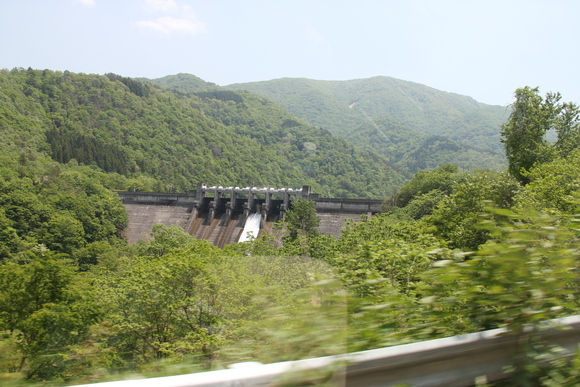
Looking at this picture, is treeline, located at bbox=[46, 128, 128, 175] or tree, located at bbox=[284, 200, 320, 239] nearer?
tree, located at bbox=[284, 200, 320, 239]

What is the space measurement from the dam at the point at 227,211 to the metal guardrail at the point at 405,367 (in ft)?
122

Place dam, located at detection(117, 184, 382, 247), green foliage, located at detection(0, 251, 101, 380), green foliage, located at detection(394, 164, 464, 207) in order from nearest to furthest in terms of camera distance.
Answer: green foliage, located at detection(0, 251, 101, 380) → green foliage, located at detection(394, 164, 464, 207) → dam, located at detection(117, 184, 382, 247)

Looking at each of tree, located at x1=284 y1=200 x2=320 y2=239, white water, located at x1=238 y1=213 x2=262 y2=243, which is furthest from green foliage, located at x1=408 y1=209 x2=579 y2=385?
white water, located at x1=238 y1=213 x2=262 y2=243

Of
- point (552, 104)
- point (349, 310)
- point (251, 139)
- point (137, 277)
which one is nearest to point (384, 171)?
point (251, 139)

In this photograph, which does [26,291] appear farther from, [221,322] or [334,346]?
[334,346]

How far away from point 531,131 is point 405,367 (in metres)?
26.5

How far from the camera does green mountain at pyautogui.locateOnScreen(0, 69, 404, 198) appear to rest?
87938 millimetres

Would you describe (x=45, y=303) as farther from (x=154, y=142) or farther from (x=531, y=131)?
(x=154, y=142)

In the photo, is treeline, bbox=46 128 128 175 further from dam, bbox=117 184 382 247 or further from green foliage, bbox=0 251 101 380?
green foliage, bbox=0 251 101 380

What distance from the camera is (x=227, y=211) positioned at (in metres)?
45.1

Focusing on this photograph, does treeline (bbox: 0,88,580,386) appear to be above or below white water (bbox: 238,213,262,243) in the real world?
above

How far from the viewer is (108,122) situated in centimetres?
10938

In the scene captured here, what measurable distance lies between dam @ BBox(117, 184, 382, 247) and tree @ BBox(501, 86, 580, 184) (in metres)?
16.7

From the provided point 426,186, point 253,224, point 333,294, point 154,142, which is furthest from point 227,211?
point 154,142
